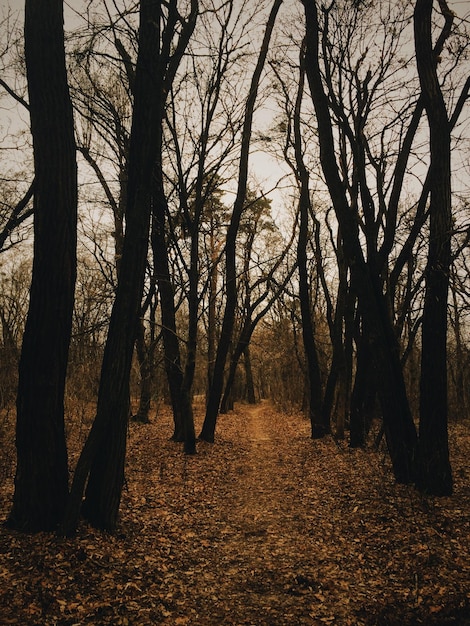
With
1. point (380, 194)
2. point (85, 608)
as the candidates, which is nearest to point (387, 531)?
point (85, 608)

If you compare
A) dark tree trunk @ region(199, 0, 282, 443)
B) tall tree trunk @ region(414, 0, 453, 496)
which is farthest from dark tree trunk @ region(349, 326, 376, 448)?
dark tree trunk @ region(199, 0, 282, 443)

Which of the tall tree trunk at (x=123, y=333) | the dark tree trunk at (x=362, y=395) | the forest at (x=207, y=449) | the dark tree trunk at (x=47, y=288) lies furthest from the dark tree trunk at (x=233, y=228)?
the dark tree trunk at (x=47, y=288)

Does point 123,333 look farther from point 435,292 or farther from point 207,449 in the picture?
point 207,449

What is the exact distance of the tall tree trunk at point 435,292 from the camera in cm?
665

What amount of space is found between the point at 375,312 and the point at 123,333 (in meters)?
4.26

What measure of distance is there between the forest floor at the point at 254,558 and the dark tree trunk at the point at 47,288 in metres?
0.50

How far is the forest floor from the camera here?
13.1 ft

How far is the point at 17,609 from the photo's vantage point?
371cm

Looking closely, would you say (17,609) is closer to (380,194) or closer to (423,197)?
(423,197)

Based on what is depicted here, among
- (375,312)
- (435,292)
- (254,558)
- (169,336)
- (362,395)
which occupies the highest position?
(435,292)

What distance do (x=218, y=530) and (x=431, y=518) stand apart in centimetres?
282

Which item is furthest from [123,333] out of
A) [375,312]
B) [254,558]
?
[375,312]

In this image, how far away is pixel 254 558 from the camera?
5285 millimetres

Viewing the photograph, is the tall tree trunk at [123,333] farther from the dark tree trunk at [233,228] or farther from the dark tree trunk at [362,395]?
the dark tree trunk at [233,228]
